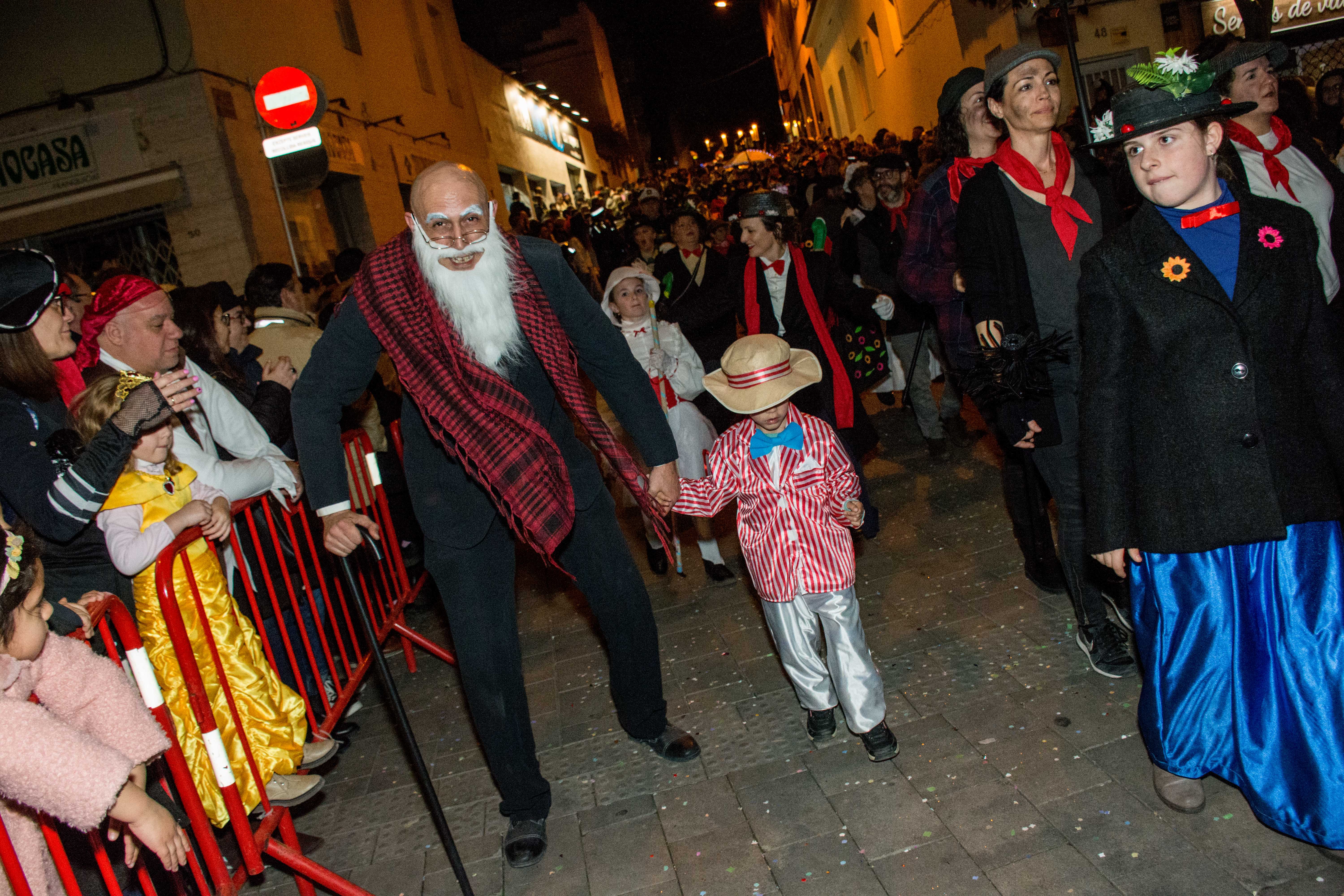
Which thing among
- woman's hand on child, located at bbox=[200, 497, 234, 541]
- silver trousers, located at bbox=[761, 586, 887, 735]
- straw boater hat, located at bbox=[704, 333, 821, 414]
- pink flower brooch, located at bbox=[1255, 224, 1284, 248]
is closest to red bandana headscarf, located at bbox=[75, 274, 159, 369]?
woman's hand on child, located at bbox=[200, 497, 234, 541]

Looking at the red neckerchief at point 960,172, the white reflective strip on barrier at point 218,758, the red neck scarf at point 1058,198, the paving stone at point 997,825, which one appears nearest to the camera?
the paving stone at point 997,825

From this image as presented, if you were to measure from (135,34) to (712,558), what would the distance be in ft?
33.4

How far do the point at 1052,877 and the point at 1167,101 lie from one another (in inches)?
84.2

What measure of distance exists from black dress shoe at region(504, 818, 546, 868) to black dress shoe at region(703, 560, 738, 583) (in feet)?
8.05

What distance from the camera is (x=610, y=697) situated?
175 inches

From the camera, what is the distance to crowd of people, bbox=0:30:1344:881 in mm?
2527

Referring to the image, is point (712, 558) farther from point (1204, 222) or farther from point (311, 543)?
point (1204, 222)

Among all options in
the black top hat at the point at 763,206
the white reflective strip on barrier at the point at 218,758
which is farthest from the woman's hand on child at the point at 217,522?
the black top hat at the point at 763,206

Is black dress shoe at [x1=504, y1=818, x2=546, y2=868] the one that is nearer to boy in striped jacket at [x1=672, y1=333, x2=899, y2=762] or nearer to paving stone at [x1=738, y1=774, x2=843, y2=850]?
paving stone at [x1=738, y1=774, x2=843, y2=850]

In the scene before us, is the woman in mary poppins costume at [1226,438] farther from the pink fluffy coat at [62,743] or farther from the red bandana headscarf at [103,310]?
the red bandana headscarf at [103,310]

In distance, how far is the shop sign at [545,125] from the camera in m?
32.8

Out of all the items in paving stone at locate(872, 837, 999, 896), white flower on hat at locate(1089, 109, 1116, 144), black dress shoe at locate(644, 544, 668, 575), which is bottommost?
paving stone at locate(872, 837, 999, 896)

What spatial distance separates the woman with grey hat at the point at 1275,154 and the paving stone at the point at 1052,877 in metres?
2.06

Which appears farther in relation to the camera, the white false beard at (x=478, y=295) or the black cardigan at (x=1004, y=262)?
the black cardigan at (x=1004, y=262)
